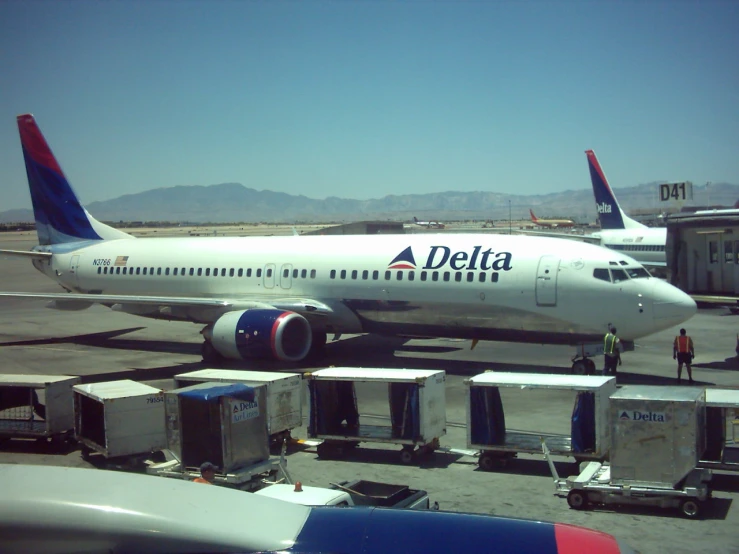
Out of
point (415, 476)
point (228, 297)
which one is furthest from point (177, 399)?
point (228, 297)

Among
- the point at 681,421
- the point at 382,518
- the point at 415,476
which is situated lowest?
the point at 415,476

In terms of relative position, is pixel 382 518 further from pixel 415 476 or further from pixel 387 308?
pixel 387 308

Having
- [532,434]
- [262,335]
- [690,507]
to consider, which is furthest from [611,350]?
[262,335]

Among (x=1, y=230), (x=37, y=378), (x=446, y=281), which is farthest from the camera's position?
(x=1, y=230)

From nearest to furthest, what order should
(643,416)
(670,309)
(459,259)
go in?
1. (643,416)
2. (670,309)
3. (459,259)

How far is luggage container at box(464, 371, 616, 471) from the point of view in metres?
12.8

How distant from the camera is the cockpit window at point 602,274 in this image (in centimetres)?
2011

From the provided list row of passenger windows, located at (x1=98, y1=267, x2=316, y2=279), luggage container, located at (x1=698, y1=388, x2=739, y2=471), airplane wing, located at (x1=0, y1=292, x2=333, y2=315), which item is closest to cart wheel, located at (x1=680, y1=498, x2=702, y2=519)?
luggage container, located at (x1=698, y1=388, x2=739, y2=471)

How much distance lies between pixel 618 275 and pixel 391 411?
8459 millimetres

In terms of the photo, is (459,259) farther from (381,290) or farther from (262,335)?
(262,335)

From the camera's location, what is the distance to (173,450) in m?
13.0

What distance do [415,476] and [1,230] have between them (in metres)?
172

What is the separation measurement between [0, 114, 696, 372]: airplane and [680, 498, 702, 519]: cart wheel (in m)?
9.32

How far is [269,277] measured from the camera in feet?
83.1
